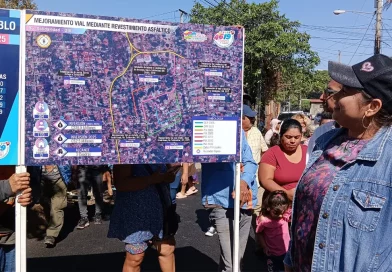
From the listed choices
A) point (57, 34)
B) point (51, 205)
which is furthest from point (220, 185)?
point (51, 205)

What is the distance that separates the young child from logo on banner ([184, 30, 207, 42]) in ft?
5.62

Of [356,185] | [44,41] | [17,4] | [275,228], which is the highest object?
[17,4]

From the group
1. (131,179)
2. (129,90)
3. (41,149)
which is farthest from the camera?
(131,179)

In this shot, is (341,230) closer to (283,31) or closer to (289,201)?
(289,201)

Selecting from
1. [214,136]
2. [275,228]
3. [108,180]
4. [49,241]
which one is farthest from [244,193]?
[108,180]

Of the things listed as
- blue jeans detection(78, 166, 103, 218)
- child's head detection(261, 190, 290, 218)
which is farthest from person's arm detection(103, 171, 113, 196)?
child's head detection(261, 190, 290, 218)

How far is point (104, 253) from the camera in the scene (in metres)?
5.20

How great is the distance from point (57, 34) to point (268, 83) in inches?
838

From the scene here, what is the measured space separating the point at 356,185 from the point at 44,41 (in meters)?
1.83

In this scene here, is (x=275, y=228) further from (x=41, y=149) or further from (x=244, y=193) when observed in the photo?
(x=41, y=149)

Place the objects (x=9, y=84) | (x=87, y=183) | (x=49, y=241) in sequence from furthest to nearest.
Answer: (x=87, y=183) → (x=49, y=241) → (x=9, y=84)

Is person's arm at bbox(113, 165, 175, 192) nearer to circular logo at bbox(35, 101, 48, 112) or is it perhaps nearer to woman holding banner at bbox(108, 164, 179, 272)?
woman holding banner at bbox(108, 164, 179, 272)

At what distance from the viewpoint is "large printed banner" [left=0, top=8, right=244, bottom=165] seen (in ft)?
8.16

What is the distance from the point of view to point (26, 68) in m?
2.43
